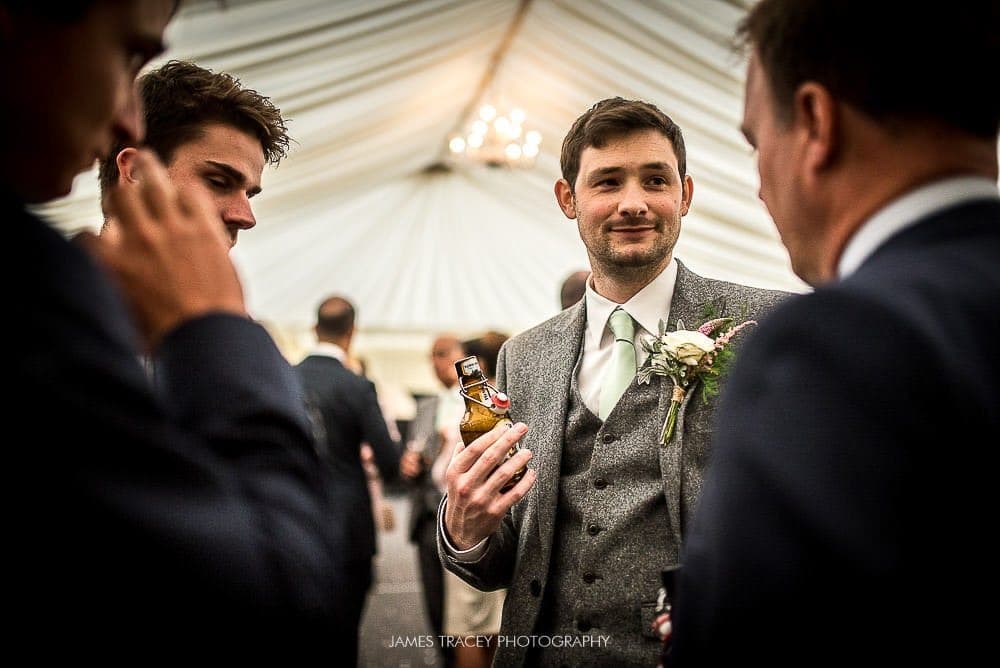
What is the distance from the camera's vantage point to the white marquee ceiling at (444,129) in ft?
16.6

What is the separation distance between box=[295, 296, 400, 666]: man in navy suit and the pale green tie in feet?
6.75

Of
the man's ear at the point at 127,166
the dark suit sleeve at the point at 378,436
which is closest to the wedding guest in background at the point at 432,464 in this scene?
the dark suit sleeve at the point at 378,436

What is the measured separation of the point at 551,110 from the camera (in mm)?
7777

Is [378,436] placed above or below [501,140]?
below

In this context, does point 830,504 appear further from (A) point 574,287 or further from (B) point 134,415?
(A) point 574,287

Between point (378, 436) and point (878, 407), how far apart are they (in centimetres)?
351

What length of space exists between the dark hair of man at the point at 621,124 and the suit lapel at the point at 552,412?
16.1 inches

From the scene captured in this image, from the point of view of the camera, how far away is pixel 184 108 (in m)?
1.61

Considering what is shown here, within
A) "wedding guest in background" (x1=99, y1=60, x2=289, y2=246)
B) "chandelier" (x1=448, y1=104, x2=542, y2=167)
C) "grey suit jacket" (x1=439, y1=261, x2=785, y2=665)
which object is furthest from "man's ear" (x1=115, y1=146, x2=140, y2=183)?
"chandelier" (x1=448, y1=104, x2=542, y2=167)

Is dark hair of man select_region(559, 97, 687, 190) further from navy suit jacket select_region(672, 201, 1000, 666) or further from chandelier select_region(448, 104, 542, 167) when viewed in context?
chandelier select_region(448, 104, 542, 167)

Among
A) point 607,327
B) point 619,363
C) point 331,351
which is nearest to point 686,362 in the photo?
point 619,363

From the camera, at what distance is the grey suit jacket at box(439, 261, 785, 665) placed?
1.57 m

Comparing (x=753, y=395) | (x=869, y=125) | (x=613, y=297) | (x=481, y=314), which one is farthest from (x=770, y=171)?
(x=481, y=314)

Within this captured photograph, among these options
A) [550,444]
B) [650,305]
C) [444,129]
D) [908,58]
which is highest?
[908,58]
